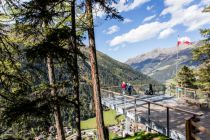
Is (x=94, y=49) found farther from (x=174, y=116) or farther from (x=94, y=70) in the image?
(x=174, y=116)

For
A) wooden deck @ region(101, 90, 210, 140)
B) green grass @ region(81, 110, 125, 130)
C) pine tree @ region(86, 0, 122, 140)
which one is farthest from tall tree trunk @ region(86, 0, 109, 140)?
green grass @ region(81, 110, 125, 130)

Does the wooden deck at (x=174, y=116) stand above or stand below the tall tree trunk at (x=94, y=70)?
below

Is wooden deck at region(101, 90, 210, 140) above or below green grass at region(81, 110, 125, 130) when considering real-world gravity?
above

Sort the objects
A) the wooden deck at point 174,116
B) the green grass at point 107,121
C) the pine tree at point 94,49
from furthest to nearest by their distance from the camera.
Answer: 1. the green grass at point 107,121
2. the wooden deck at point 174,116
3. the pine tree at point 94,49

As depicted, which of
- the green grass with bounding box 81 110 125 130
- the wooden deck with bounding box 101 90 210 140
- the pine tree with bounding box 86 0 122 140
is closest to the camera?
the pine tree with bounding box 86 0 122 140

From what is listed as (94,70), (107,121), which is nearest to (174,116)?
(94,70)

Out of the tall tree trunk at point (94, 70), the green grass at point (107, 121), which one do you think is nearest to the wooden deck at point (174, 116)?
the tall tree trunk at point (94, 70)

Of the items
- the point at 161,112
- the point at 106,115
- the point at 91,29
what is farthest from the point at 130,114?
the point at 106,115

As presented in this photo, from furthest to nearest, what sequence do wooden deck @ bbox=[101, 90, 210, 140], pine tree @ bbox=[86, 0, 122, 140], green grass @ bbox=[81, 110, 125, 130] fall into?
green grass @ bbox=[81, 110, 125, 130], wooden deck @ bbox=[101, 90, 210, 140], pine tree @ bbox=[86, 0, 122, 140]

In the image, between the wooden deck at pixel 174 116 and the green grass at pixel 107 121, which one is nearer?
the wooden deck at pixel 174 116

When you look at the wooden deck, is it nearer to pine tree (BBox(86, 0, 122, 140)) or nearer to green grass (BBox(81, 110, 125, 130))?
pine tree (BBox(86, 0, 122, 140))

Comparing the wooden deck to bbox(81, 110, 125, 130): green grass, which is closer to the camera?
the wooden deck

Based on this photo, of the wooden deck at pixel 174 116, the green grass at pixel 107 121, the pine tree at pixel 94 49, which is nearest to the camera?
the pine tree at pixel 94 49

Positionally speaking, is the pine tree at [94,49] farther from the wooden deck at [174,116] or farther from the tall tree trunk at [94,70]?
the wooden deck at [174,116]
